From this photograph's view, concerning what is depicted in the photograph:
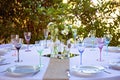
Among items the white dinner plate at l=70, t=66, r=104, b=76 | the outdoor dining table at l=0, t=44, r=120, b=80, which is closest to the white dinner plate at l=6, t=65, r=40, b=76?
the outdoor dining table at l=0, t=44, r=120, b=80

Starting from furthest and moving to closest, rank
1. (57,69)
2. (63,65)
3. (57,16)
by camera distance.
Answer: (57,16), (63,65), (57,69)

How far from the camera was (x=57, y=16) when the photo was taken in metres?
4.35

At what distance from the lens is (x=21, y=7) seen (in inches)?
177

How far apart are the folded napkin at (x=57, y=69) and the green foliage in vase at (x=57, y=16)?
7.32 feet

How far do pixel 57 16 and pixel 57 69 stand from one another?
2.62 meters

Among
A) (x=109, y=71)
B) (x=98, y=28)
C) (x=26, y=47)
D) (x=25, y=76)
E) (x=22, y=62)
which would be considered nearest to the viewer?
(x=25, y=76)

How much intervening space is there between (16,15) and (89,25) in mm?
1319

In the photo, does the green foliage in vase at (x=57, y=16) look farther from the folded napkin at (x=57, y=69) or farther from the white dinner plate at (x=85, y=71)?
the white dinner plate at (x=85, y=71)

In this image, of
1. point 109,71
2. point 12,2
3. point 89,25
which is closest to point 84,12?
point 89,25

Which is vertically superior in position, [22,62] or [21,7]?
[21,7]

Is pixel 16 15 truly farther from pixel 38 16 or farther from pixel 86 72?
pixel 86 72

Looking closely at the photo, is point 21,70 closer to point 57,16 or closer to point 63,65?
point 63,65

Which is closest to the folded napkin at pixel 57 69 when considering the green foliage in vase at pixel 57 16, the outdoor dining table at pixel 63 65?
the outdoor dining table at pixel 63 65

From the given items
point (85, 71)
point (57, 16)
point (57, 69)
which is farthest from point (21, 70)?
point (57, 16)
